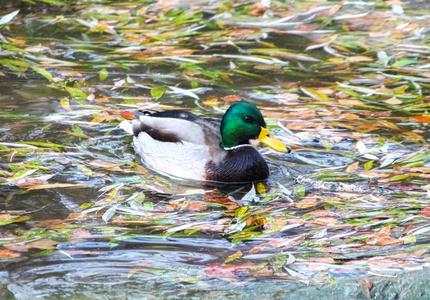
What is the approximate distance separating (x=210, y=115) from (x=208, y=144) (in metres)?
0.91

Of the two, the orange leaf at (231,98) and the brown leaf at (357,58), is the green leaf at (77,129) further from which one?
the brown leaf at (357,58)

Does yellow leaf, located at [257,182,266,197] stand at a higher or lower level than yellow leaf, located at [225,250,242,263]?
lower

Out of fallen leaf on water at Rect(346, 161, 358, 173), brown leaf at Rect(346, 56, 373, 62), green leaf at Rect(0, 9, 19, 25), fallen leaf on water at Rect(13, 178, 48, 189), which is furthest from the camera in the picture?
green leaf at Rect(0, 9, 19, 25)

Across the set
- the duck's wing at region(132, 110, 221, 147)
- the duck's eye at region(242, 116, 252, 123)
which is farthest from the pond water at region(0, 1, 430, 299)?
the duck's eye at region(242, 116, 252, 123)

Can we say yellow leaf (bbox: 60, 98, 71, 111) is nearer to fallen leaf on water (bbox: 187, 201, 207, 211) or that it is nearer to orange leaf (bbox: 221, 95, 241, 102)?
orange leaf (bbox: 221, 95, 241, 102)

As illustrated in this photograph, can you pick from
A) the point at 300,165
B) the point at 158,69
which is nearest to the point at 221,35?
the point at 158,69

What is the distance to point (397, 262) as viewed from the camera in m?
4.68

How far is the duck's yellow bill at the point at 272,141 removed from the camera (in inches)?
265

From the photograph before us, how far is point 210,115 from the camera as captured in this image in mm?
7871

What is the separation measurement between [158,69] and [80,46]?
1.22 m

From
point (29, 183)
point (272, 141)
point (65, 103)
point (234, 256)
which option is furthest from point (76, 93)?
point (234, 256)

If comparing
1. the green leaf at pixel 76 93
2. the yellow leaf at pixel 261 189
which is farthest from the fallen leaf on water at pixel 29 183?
the green leaf at pixel 76 93

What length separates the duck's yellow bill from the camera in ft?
22.1

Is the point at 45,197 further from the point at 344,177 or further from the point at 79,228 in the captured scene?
the point at 344,177
